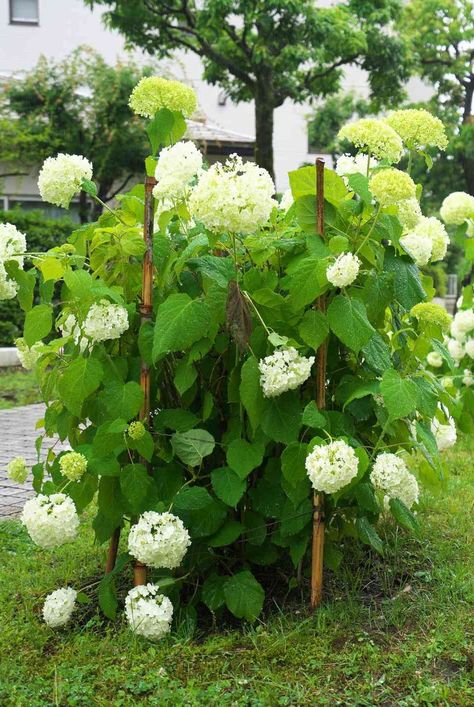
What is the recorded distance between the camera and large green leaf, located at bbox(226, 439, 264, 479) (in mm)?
2416

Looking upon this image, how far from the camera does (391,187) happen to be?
87.2 inches

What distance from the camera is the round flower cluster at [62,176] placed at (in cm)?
249

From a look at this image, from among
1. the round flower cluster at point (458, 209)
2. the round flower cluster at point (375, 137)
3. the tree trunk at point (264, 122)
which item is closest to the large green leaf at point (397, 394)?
the round flower cluster at point (375, 137)

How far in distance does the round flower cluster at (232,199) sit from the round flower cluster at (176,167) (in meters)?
0.20

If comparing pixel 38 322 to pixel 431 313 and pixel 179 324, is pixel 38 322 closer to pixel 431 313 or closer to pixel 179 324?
pixel 179 324

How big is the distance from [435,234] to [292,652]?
141cm

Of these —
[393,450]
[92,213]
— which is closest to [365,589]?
[393,450]

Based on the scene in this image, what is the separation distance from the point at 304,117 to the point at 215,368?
22039 mm

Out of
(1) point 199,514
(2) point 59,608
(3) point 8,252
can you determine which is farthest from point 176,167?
(2) point 59,608

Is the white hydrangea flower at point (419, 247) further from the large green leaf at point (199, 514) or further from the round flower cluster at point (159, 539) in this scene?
the round flower cluster at point (159, 539)

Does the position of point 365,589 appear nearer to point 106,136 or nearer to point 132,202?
point 132,202

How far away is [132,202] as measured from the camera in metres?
2.78

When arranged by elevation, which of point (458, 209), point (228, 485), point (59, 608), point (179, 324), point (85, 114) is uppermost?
point (85, 114)

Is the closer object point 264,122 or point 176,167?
point 176,167
